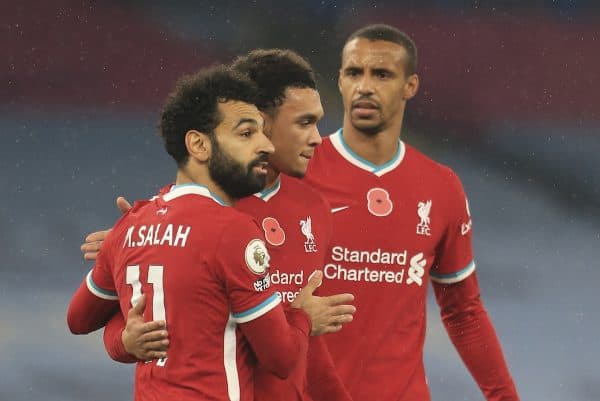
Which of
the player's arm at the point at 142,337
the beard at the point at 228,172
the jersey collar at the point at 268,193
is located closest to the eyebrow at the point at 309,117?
the jersey collar at the point at 268,193

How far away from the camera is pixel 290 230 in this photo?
135 inches

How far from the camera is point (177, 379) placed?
2699 millimetres

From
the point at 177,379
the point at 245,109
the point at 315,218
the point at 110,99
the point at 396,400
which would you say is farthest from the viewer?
the point at 110,99

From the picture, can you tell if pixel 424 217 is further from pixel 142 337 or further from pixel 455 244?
pixel 142 337

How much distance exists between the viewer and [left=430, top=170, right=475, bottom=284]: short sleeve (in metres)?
4.16

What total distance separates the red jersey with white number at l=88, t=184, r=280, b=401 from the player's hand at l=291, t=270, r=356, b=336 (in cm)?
24

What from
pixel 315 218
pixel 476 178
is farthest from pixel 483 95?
pixel 315 218

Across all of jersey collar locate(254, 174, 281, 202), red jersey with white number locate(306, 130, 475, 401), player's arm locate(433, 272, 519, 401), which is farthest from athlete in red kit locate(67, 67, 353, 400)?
player's arm locate(433, 272, 519, 401)

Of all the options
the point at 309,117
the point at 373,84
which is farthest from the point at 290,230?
the point at 373,84

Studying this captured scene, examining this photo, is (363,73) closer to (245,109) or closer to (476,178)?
(245,109)

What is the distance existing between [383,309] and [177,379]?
55.0 inches

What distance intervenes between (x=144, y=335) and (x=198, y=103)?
62 centimetres

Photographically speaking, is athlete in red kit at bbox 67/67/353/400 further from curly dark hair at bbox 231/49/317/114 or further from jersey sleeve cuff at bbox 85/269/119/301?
curly dark hair at bbox 231/49/317/114

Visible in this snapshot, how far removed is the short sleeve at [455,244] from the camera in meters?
4.16
